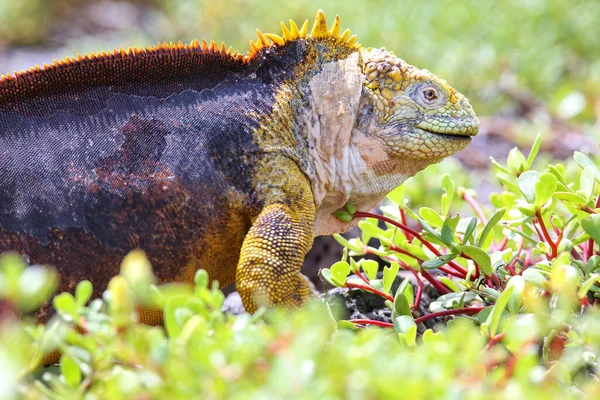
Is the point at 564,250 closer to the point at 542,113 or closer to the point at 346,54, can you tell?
the point at 346,54

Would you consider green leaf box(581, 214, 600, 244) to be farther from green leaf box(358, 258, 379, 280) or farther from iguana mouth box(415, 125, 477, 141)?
iguana mouth box(415, 125, 477, 141)

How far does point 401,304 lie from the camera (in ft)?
8.51

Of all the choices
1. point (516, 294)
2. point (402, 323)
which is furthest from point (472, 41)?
point (516, 294)

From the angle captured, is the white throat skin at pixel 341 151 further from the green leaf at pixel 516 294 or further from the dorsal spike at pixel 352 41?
the green leaf at pixel 516 294

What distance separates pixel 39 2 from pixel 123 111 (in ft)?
30.6

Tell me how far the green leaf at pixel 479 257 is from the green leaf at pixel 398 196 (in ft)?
1.79

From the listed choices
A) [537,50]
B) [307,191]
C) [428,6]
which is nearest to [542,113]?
[537,50]

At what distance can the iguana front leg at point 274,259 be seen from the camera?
8.62 ft

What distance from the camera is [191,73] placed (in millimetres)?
2984

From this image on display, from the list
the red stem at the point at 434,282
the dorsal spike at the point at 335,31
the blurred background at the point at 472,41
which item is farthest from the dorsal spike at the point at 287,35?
the blurred background at the point at 472,41

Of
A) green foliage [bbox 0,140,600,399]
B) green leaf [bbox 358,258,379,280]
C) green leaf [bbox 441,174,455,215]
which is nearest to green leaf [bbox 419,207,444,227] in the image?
green leaf [bbox 441,174,455,215]

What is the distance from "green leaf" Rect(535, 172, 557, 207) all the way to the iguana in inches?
26.7

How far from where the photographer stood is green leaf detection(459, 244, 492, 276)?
2.53m

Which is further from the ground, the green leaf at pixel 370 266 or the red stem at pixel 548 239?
the green leaf at pixel 370 266
